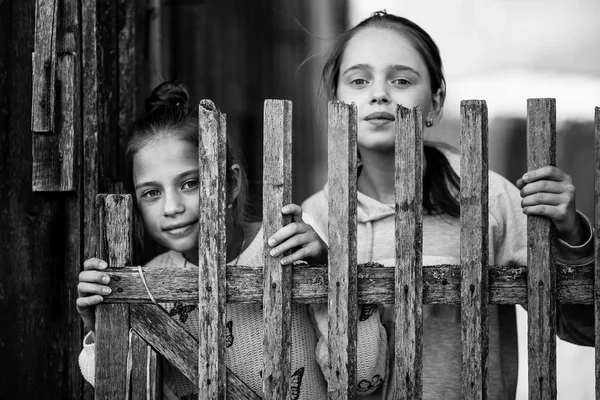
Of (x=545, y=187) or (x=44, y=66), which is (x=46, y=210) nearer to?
(x=44, y=66)

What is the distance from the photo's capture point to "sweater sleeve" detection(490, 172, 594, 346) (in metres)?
2.40

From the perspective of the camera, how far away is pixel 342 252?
6.64 feet

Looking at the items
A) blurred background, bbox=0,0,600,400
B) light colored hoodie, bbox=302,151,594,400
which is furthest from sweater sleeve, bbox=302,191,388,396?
blurred background, bbox=0,0,600,400

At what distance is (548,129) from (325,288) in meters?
0.73

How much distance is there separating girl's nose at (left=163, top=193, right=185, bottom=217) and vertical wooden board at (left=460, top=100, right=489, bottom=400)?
0.89 metres

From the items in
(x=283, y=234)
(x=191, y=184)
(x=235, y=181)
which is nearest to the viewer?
(x=283, y=234)

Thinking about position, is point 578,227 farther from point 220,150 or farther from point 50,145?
point 50,145

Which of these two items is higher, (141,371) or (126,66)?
(126,66)

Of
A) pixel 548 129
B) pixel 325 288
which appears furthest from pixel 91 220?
pixel 548 129

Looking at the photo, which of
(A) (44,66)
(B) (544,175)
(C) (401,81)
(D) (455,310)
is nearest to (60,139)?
(A) (44,66)

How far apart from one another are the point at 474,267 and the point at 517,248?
0.69 metres

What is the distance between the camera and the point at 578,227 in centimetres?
218

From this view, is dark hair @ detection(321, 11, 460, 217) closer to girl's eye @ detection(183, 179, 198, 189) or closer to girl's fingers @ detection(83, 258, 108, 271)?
girl's eye @ detection(183, 179, 198, 189)

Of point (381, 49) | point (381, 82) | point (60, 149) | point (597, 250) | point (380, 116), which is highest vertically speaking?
point (381, 49)
